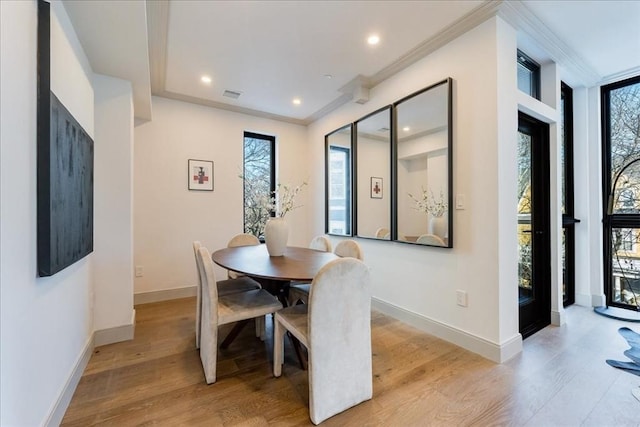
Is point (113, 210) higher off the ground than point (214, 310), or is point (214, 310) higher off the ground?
point (113, 210)

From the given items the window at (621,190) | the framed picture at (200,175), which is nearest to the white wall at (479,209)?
the window at (621,190)

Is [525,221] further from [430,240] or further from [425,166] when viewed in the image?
[425,166]

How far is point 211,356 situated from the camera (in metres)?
1.85

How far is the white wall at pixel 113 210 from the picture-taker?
2434 mm

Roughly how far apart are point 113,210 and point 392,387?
268 cm

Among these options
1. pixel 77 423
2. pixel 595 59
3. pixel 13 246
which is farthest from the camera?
pixel 595 59

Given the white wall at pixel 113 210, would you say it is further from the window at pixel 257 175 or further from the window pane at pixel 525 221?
the window pane at pixel 525 221

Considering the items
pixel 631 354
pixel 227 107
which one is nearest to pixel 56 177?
pixel 227 107

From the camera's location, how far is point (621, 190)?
125 inches

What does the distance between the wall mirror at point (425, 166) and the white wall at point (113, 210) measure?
2.63 m

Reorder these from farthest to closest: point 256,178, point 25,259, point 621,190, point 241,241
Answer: point 256,178 → point 241,241 → point 621,190 → point 25,259

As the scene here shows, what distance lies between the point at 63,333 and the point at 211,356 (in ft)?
2.78

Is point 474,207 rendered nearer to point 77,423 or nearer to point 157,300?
point 77,423

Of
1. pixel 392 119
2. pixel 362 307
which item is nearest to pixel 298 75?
pixel 392 119
